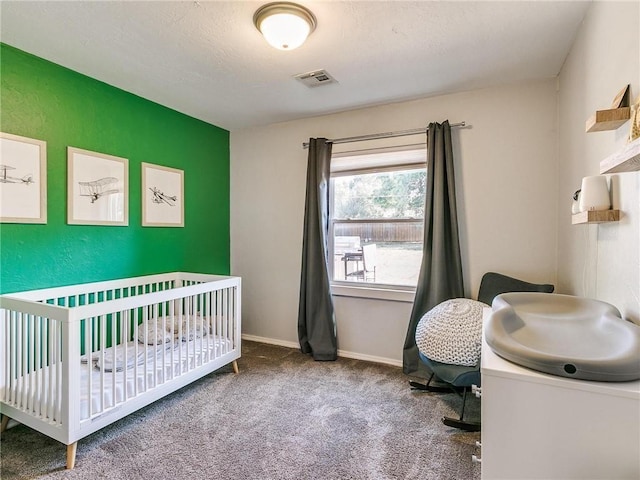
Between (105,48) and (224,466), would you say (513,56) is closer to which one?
(105,48)

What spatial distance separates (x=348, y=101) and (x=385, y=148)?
51 centimetres

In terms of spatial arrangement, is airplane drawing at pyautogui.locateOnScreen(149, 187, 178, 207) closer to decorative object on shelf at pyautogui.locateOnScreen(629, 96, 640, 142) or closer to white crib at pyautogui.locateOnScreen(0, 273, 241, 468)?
white crib at pyautogui.locateOnScreen(0, 273, 241, 468)

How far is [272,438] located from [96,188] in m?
2.11

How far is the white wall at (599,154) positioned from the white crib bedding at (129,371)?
2.33m

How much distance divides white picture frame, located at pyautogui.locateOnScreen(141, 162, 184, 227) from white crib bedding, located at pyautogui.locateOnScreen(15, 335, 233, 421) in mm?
1088

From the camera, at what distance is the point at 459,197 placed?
272 centimetres

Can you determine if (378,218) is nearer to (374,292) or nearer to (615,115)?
(374,292)

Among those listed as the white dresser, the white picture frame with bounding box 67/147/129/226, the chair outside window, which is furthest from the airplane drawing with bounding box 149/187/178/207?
the white dresser

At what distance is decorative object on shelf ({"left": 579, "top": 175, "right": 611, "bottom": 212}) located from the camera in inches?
54.3

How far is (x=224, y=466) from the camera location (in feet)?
5.55

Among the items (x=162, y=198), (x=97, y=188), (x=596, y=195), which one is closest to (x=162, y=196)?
(x=162, y=198)

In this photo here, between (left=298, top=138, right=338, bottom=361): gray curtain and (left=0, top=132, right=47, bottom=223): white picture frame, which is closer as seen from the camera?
(left=0, top=132, right=47, bottom=223): white picture frame

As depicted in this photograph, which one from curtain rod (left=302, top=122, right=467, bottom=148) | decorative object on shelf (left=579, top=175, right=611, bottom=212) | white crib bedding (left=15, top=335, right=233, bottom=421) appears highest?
curtain rod (left=302, top=122, right=467, bottom=148)

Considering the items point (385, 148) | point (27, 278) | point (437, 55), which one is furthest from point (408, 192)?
point (27, 278)
